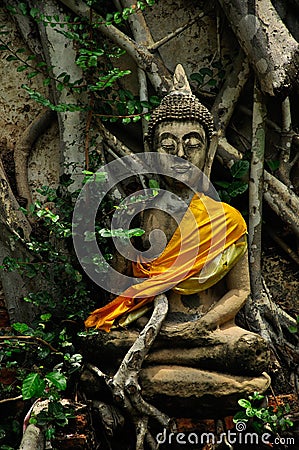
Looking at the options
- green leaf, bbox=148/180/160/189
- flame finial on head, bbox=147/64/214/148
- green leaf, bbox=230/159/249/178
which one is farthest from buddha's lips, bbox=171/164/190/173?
green leaf, bbox=230/159/249/178

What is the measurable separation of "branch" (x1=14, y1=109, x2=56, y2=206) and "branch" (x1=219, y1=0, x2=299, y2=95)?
1.36m

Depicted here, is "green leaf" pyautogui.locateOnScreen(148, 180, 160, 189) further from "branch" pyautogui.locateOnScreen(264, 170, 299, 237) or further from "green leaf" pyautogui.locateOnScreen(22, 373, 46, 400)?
"green leaf" pyautogui.locateOnScreen(22, 373, 46, 400)

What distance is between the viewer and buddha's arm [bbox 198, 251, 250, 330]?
362 cm

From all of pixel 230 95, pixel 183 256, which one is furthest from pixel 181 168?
pixel 230 95

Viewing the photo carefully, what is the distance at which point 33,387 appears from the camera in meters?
3.15

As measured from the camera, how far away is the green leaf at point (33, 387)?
10.3 ft

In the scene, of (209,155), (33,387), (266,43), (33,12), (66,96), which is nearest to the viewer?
(33,387)

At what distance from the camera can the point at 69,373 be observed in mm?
3543

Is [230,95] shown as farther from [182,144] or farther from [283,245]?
[283,245]

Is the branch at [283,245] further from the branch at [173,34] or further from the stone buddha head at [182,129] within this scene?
the branch at [173,34]

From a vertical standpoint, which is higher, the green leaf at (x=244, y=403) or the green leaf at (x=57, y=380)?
the green leaf at (x=57, y=380)

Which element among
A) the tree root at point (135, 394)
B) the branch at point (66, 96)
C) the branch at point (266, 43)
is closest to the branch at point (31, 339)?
the tree root at point (135, 394)

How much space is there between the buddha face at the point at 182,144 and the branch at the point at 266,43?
0.60 meters

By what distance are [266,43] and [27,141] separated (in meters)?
1.67
